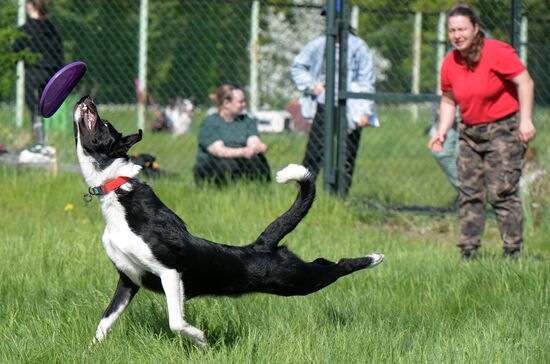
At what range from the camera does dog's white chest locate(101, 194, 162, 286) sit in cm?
388

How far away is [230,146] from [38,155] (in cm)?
191

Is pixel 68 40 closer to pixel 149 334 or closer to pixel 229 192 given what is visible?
pixel 229 192

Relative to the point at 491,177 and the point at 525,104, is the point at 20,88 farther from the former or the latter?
the point at 525,104

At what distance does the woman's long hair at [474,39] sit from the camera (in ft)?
20.3

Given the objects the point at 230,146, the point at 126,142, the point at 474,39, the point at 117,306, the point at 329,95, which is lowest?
the point at 230,146

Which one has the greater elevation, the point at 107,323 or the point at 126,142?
the point at 126,142

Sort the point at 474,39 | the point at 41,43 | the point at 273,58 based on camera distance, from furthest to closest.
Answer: the point at 273,58, the point at 41,43, the point at 474,39

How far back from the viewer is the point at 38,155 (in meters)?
9.22

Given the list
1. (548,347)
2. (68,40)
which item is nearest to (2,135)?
(68,40)

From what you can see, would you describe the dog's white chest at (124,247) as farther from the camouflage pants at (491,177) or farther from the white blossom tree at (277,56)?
the white blossom tree at (277,56)

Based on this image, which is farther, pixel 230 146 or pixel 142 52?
pixel 142 52

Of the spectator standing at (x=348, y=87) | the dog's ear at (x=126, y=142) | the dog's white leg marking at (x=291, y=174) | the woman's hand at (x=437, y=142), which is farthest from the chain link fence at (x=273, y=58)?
the dog's ear at (x=126, y=142)

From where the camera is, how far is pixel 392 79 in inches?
465

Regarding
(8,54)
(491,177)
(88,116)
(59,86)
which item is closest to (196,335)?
(88,116)
